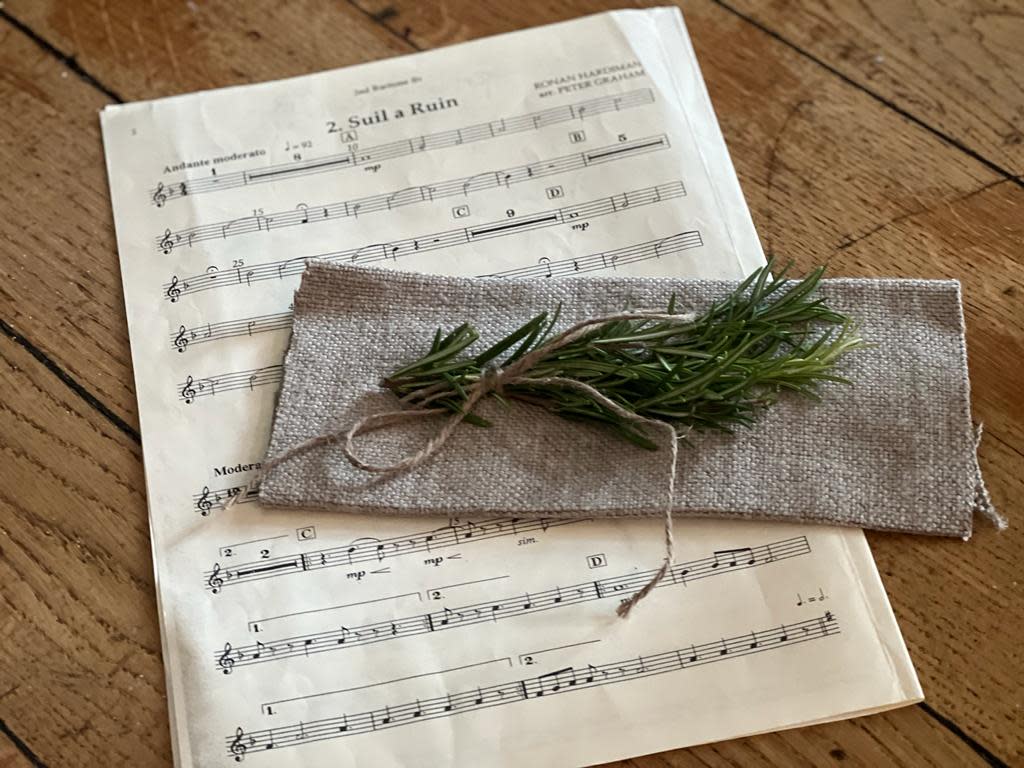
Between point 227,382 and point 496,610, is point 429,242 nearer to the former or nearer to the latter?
point 227,382

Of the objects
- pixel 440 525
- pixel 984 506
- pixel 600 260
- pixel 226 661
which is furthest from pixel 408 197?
pixel 984 506

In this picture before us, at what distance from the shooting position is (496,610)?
2.14ft

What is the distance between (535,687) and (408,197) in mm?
379

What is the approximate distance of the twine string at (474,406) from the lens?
2.12 ft

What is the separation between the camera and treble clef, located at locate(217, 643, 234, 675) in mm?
640

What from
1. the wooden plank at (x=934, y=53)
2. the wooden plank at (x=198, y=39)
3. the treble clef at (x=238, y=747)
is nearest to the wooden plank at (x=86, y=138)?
the wooden plank at (x=198, y=39)

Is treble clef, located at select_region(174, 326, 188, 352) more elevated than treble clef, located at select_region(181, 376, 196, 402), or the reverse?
treble clef, located at select_region(174, 326, 188, 352)

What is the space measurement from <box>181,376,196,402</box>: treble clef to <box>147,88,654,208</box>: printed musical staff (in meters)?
0.16

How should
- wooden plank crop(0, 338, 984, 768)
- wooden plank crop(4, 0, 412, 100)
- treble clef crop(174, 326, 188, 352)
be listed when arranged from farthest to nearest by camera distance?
wooden plank crop(4, 0, 412, 100) < treble clef crop(174, 326, 188, 352) < wooden plank crop(0, 338, 984, 768)

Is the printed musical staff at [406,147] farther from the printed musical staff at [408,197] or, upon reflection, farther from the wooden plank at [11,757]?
the wooden plank at [11,757]

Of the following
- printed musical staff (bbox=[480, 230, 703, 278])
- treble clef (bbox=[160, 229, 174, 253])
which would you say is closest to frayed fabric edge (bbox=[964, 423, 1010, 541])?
printed musical staff (bbox=[480, 230, 703, 278])

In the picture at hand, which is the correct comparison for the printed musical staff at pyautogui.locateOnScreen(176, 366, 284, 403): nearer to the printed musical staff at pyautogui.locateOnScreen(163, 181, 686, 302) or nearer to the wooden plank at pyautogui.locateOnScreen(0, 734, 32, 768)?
the printed musical staff at pyautogui.locateOnScreen(163, 181, 686, 302)

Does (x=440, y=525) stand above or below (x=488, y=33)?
below

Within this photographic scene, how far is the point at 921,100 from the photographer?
80 centimetres
